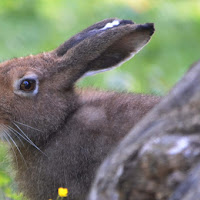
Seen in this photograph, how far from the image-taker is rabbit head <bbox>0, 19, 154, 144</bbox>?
18.9ft

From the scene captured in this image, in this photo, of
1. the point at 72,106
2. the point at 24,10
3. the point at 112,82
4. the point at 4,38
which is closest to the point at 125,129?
the point at 72,106

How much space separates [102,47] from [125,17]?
4160mm

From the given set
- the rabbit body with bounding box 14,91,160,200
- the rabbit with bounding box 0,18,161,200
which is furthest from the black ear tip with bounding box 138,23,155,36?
the rabbit body with bounding box 14,91,160,200

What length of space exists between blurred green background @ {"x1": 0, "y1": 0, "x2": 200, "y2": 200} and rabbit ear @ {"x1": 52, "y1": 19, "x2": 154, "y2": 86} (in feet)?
6.98

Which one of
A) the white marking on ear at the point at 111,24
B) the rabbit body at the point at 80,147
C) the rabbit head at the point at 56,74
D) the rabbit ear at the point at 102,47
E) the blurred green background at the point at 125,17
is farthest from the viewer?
the blurred green background at the point at 125,17

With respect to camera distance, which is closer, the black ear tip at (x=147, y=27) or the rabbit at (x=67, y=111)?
the rabbit at (x=67, y=111)

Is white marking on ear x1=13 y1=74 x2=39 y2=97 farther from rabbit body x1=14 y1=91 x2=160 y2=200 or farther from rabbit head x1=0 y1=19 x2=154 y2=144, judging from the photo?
rabbit body x1=14 y1=91 x2=160 y2=200

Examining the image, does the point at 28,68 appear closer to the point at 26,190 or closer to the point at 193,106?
the point at 26,190

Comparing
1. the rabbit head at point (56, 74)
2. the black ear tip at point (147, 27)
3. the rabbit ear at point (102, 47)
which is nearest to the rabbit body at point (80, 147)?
the rabbit head at point (56, 74)

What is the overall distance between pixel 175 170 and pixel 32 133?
2.42 meters

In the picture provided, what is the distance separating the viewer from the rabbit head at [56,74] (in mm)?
5762

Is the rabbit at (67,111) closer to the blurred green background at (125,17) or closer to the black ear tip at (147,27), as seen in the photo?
the black ear tip at (147,27)

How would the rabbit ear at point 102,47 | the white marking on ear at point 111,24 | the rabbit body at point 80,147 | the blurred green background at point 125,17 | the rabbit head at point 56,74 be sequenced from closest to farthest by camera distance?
the rabbit body at point 80,147 → the rabbit head at point 56,74 → the rabbit ear at point 102,47 → the white marking on ear at point 111,24 → the blurred green background at point 125,17

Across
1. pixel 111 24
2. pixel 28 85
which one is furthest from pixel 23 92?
pixel 111 24
